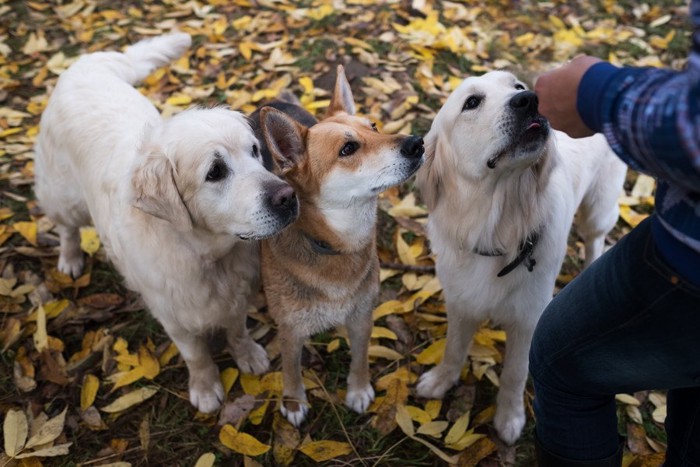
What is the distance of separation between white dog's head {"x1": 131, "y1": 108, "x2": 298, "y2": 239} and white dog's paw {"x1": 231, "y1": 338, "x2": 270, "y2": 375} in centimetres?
90

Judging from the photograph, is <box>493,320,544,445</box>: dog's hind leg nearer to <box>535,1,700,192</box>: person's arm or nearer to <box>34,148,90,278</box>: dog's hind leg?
<box>535,1,700,192</box>: person's arm

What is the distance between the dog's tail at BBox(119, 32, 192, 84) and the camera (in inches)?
126

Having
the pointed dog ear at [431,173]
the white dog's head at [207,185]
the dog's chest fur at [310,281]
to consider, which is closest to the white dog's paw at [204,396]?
the dog's chest fur at [310,281]

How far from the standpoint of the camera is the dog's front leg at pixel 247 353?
2.83 metres

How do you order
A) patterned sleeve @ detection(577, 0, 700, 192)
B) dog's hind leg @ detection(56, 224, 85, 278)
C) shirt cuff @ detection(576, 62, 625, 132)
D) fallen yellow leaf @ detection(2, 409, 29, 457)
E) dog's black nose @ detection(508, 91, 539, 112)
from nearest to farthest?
patterned sleeve @ detection(577, 0, 700, 192) < shirt cuff @ detection(576, 62, 625, 132) < dog's black nose @ detection(508, 91, 539, 112) < fallen yellow leaf @ detection(2, 409, 29, 457) < dog's hind leg @ detection(56, 224, 85, 278)

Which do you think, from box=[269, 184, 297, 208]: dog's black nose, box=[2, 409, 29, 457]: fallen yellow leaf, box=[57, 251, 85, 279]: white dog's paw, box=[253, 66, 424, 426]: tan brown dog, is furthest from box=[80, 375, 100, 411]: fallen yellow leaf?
box=[269, 184, 297, 208]: dog's black nose

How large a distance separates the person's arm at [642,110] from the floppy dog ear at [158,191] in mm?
1435

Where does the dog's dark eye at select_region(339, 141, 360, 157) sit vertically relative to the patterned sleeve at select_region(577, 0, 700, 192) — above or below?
below

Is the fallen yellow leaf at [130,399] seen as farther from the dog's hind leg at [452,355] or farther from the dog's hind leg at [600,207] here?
the dog's hind leg at [600,207]

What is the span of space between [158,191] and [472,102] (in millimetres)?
1247

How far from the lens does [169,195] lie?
2098 millimetres

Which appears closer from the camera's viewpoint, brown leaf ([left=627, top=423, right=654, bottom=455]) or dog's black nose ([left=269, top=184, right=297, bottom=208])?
dog's black nose ([left=269, top=184, right=297, bottom=208])

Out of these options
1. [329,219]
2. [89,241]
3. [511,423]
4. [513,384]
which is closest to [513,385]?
[513,384]

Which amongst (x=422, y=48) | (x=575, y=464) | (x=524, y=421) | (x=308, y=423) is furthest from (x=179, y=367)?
(x=422, y=48)
